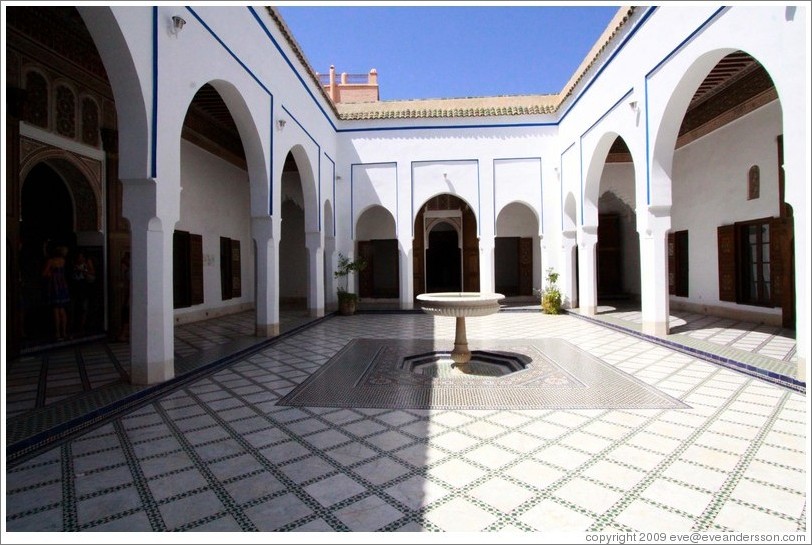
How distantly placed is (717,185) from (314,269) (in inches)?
259

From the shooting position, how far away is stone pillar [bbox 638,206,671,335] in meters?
5.30

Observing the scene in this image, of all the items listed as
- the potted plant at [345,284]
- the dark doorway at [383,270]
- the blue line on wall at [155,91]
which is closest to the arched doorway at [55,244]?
the blue line on wall at [155,91]

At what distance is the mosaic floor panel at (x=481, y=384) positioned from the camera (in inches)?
123

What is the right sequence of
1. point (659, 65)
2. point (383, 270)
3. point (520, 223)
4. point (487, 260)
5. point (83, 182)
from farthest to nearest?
point (383, 270), point (520, 223), point (487, 260), point (83, 182), point (659, 65)

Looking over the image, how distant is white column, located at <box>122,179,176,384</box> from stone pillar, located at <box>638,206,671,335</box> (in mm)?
5054

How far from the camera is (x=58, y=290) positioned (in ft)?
16.6

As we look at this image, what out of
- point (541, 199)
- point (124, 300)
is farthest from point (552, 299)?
point (124, 300)

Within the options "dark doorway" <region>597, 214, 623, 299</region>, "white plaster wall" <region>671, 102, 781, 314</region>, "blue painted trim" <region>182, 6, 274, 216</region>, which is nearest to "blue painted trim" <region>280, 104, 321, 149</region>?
"blue painted trim" <region>182, 6, 274, 216</region>

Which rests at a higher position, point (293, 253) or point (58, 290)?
point (293, 253)

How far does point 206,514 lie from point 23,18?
5.07 metres

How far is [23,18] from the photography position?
4.31m

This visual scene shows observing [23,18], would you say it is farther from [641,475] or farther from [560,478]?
[641,475]

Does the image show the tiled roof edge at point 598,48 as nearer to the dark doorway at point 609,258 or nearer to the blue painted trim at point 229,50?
the dark doorway at point 609,258

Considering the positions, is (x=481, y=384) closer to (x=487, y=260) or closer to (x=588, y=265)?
(x=588, y=265)
